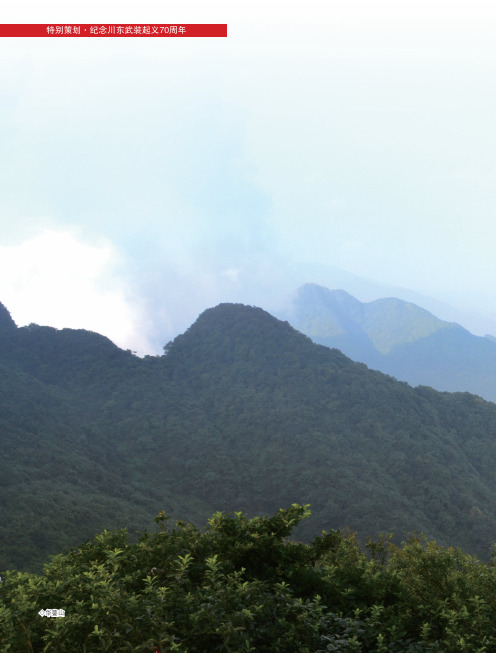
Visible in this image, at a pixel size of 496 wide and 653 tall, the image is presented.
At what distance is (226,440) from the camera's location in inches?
2562

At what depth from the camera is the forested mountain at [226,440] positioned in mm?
46719

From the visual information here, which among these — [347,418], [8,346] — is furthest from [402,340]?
[8,346]

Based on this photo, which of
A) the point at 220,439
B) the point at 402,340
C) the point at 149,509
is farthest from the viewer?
the point at 402,340

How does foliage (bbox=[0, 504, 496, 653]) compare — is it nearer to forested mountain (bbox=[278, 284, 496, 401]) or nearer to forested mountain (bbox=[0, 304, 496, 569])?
forested mountain (bbox=[0, 304, 496, 569])

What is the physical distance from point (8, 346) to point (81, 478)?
33389mm

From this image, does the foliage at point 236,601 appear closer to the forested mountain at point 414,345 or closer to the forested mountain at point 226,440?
the forested mountain at point 226,440

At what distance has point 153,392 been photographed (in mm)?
72875

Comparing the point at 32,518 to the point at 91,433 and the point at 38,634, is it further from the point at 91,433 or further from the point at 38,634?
the point at 38,634

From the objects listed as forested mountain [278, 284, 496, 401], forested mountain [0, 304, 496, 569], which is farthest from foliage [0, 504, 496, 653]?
forested mountain [278, 284, 496, 401]

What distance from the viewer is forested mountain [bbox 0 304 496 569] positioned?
4672cm

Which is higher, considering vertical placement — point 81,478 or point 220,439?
point 220,439

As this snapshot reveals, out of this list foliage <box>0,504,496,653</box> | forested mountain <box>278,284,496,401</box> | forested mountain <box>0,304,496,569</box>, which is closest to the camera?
foliage <box>0,504,496,653</box>

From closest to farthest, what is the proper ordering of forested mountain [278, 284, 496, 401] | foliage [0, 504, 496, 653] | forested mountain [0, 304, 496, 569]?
foliage [0, 504, 496, 653] → forested mountain [0, 304, 496, 569] → forested mountain [278, 284, 496, 401]

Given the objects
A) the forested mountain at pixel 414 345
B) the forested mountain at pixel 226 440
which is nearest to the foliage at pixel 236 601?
the forested mountain at pixel 226 440
